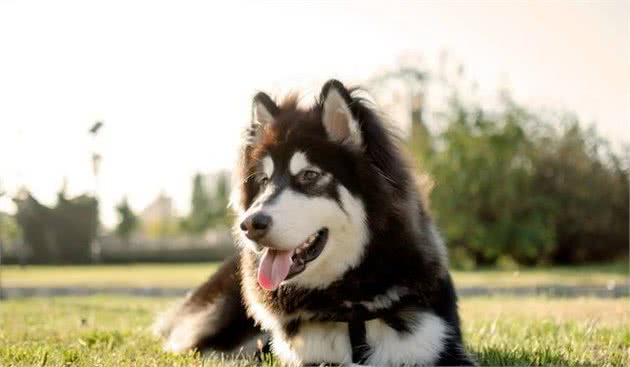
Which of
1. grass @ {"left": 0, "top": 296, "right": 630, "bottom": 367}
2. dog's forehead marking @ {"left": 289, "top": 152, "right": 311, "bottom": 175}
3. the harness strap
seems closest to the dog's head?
dog's forehead marking @ {"left": 289, "top": 152, "right": 311, "bottom": 175}

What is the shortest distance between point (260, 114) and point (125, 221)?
184 feet

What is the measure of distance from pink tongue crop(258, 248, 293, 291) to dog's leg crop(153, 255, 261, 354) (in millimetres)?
1173

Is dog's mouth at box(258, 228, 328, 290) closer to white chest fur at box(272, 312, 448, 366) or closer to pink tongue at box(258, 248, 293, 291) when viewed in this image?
pink tongue at box(258, 248, 293, 291)

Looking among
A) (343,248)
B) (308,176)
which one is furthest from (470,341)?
(308,176)

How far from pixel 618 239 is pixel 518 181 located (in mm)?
5951

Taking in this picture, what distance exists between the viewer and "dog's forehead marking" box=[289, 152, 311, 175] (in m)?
5.20

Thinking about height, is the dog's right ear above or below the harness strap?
above

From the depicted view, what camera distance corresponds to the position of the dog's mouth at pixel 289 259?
507cm

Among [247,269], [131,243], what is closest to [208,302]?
[247,269]

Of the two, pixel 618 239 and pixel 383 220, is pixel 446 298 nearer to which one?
pixel 383 220

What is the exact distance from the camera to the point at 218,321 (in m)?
6.39

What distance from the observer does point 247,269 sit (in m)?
5.59

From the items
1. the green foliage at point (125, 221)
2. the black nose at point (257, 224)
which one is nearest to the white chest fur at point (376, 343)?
the black nose at point (257, 224)

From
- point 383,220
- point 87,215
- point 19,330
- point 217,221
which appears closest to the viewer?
point 383,220
